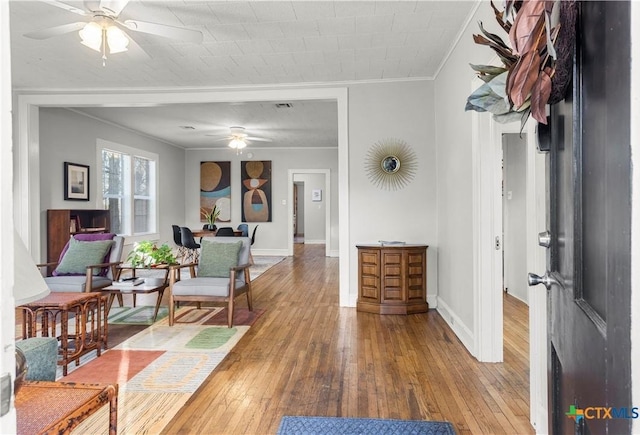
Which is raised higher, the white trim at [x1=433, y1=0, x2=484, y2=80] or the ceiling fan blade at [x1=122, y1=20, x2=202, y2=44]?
the white trim at [x1=433, y1=0, x2=484, y2=80]

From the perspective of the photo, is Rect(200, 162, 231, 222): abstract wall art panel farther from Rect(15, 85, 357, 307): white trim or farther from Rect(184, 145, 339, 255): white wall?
Rect(15, 85, 357, 307): white trim

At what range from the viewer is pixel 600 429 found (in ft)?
2.00

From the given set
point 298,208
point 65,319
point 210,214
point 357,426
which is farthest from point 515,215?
point 298,208

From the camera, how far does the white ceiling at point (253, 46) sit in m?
2.96

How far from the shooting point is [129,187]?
7.91 m

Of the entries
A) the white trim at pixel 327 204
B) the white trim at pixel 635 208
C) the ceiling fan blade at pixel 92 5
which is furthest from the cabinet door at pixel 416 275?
the white trim at pixel 327 204

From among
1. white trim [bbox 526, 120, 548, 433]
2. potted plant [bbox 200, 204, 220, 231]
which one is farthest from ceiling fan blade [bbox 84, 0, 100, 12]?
potted plant [bbox 200, 204, 220, 231]

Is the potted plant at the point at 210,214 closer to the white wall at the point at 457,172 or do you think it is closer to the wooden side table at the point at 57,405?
the white wall at the point at 457,172

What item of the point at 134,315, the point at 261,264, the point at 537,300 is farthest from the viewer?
the point at 261,264

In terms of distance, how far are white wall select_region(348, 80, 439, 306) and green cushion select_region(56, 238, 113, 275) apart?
2804 millimetres

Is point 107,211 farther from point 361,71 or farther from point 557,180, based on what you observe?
point 557,180

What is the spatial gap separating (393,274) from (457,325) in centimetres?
93

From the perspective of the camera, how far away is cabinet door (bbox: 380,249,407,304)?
427cm

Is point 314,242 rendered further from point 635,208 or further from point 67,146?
point 635,208
